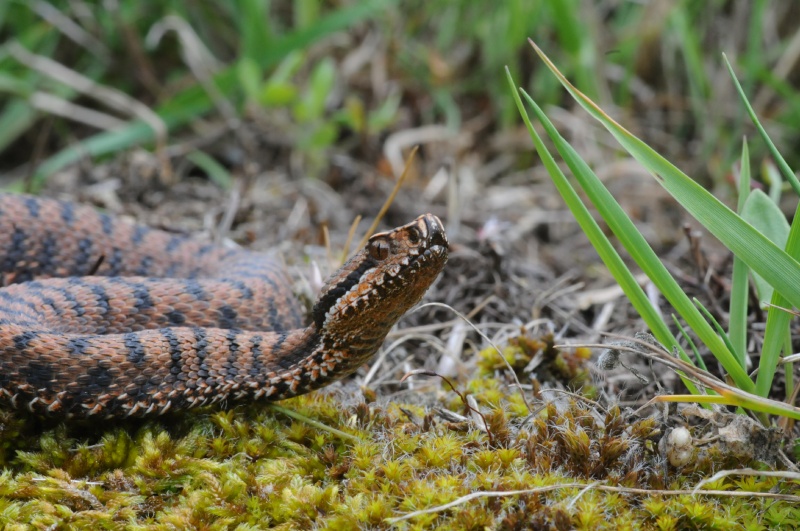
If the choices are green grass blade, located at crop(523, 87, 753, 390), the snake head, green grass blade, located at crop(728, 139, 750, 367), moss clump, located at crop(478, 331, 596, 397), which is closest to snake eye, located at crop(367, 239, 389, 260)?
the snake head

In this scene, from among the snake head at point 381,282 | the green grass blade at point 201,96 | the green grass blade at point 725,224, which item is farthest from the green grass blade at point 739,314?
the green grass blade at point 201,96

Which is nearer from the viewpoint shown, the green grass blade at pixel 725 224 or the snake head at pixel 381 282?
the green grass blade at pixel 725 224

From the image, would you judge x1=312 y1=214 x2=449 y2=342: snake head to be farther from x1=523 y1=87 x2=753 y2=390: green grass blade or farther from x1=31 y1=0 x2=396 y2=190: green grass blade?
x1=31 y1=0 x2=396 y2=190: green grass blade

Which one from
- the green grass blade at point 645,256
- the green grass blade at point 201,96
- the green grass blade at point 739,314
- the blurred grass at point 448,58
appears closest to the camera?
the green grass blade at point 645,256

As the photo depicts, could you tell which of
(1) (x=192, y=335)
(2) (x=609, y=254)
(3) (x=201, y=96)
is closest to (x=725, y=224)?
(2) (x=609, y=254)

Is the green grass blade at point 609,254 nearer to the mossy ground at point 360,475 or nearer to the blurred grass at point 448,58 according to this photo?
the mossy ground at point 360,475

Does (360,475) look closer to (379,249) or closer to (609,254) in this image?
(379,249)

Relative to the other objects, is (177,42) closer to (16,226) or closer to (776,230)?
(16,226)
